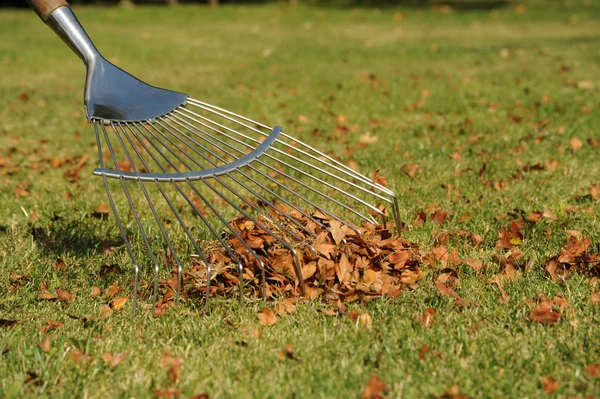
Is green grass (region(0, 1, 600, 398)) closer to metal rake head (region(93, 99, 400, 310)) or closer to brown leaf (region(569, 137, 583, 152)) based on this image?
brown leaf (region(569, 137, 583, 152))

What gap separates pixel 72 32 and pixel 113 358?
1.42 m

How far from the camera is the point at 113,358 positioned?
2213 mm

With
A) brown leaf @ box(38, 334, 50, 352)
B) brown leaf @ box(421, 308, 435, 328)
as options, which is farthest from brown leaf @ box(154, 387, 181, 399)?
brown leaf @ box(421, 308, 435, 328)

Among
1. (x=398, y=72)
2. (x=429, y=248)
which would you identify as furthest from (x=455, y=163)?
(x=398, y=72)

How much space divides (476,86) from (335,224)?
475cm

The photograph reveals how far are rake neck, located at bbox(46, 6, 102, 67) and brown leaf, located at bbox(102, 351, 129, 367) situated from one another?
1264 millimetres

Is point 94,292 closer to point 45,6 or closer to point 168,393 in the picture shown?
point 168,393

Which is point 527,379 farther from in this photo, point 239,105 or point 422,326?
point 239,105

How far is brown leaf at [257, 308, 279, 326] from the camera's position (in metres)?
2.47

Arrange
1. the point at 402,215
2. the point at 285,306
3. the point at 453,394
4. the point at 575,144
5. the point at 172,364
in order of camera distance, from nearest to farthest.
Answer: the point at 453,394
the point at 172,364
the point at 285,306
the point at 402,215
the point at 575,144

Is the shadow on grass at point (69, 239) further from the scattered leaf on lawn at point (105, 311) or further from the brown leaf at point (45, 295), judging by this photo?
the scattered leaf on lawn at point (105, 311)

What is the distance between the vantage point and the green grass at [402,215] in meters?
2.14

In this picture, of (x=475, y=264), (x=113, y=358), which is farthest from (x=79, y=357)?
(x=475, y=264)

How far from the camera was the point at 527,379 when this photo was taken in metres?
2.06
